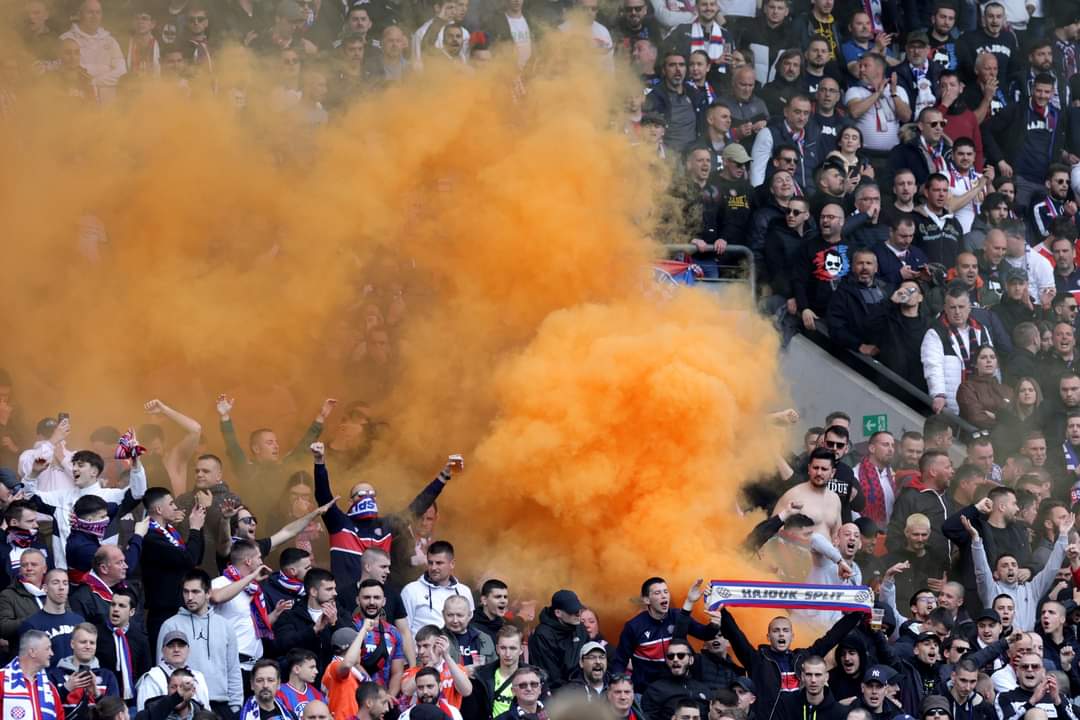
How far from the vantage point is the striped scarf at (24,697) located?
1079 cm

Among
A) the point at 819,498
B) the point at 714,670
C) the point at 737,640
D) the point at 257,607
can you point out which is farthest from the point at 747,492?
the point at 257,607

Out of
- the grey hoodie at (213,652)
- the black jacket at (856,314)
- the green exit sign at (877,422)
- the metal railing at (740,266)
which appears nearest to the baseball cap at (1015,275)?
the black jacket at (856,314)

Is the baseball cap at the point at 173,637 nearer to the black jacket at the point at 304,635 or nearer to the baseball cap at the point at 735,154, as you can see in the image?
the black jacket at the point at 304,635

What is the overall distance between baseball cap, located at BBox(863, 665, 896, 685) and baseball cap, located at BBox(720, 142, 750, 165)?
230 inches

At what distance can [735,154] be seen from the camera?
1762cm

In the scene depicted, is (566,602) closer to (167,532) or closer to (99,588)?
(167,532)

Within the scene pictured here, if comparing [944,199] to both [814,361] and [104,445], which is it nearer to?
[814,361]

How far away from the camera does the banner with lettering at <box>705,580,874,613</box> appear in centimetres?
1297

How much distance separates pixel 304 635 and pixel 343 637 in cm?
28

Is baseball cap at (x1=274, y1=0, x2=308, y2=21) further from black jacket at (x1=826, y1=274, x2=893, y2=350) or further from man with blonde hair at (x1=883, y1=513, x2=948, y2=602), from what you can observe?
man with blonde hair at (x1=883, y1=513, x2=948, y2=602)

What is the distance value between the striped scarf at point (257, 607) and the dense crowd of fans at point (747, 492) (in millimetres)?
21

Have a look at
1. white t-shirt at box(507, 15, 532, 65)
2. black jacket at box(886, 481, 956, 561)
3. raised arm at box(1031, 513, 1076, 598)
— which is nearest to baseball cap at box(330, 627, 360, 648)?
black jacket at box(886, 481, 956, 561)

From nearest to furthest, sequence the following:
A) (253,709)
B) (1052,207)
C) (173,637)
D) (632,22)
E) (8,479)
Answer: (173,637) → (253,709) → (8,479) → (632,22) → (1052,207)

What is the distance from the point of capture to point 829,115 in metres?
18.8
